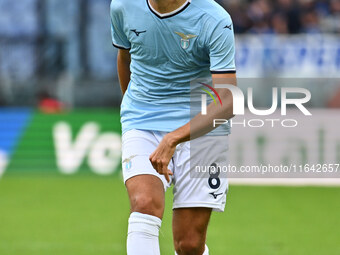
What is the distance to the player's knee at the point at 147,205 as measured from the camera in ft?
15.6

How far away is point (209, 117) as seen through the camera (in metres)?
4.81

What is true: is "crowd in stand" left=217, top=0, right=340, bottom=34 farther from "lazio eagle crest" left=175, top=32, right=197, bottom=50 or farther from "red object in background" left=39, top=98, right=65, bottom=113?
"lazio eagle crest" left=175, top=32, right=197, bottom=50

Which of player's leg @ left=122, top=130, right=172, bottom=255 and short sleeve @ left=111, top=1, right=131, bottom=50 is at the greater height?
short sleeve @ left=111, top=1, right=131, bottom=50

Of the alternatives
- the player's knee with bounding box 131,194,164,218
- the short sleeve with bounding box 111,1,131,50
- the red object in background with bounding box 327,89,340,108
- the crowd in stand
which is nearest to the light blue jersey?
the short sleeve with bounding box 111,1,131,50

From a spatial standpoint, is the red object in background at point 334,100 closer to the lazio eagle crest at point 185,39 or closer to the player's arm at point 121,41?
the player's arm at point 121,41

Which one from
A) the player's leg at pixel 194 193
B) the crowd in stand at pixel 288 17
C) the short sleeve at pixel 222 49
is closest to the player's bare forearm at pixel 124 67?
the player's leg at pixel 194 193

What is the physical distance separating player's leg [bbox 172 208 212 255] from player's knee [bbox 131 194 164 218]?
17.0 inches

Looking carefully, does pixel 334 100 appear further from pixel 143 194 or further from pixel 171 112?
pixel 143 194

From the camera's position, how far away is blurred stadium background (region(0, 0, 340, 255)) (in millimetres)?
8406

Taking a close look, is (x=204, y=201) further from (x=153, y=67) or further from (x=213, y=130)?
(x=153, y=67)

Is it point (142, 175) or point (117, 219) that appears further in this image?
point (117, 219)

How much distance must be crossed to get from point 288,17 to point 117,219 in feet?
23.1

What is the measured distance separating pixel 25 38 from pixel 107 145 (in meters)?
6.23

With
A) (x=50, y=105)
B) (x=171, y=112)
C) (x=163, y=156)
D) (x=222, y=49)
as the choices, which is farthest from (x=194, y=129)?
(x=50, y=105)
